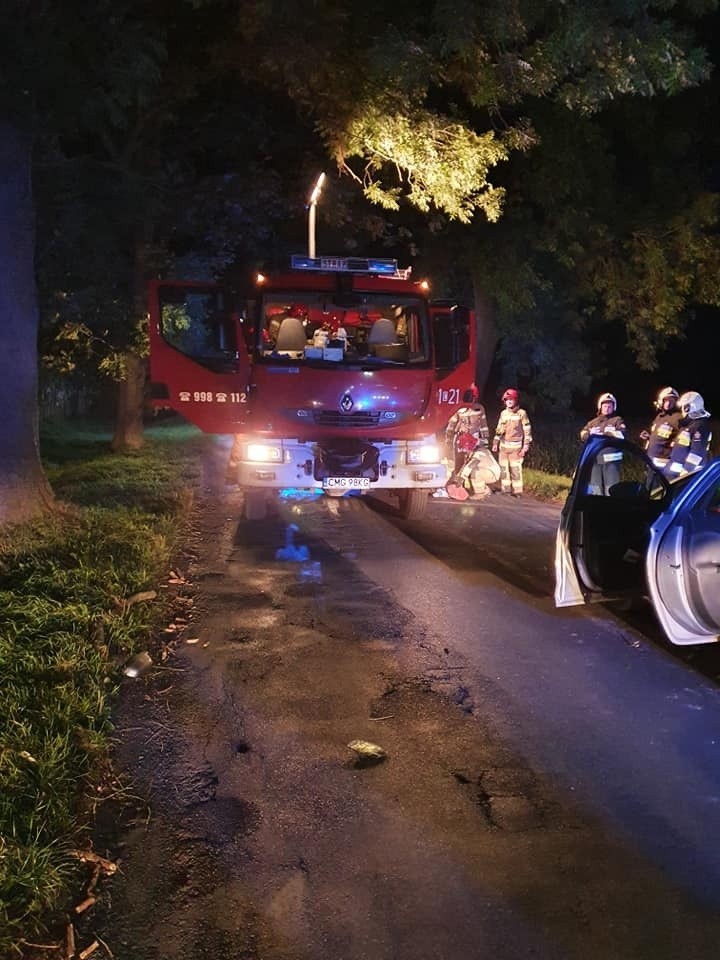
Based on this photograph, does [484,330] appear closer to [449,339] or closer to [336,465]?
[449,339]

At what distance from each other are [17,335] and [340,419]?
348 cm

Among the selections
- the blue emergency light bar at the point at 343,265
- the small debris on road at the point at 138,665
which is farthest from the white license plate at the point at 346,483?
the small debris on road at the point at 138,665

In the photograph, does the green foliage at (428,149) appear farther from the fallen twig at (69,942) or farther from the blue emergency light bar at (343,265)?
the fallen twig at (69,942)

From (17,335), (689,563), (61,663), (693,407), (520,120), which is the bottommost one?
(61,663)

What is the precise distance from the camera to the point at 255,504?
10.7 m

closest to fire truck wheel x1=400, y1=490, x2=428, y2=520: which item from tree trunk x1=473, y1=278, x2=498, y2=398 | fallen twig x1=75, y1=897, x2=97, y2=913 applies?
fallen twig x1=75, y1=897, x2=97, y2=913

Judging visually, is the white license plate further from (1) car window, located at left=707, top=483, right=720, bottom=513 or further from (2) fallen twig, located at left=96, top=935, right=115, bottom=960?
(2) fallen twig, located at left=96, top=935, right=115, bottom=960

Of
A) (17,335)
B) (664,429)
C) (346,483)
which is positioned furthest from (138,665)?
(664,429)

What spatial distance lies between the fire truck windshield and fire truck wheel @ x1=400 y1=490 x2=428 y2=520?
1698 mm

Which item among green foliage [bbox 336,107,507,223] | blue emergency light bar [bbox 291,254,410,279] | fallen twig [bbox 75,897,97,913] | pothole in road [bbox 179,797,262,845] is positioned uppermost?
green foliage [bbox 336,107,507,223]

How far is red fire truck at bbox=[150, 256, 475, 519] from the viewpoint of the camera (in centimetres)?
985

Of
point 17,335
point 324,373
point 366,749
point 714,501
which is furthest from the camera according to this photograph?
point 324,373

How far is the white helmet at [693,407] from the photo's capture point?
31.3 ft

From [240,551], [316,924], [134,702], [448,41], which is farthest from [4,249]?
[316,924]
